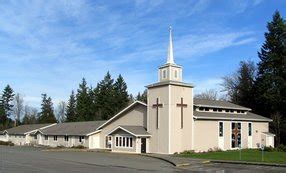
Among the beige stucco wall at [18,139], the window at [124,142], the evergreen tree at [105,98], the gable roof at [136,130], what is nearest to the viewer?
the gable roof at [136,130]

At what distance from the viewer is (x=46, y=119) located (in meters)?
113

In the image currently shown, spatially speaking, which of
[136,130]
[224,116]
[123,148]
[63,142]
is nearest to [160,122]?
[136,130]

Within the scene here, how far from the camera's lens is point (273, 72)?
64875 millimetres

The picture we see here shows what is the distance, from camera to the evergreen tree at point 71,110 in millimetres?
104988

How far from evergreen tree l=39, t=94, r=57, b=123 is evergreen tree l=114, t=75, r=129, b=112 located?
23037 millimetres

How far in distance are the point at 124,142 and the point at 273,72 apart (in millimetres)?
29459

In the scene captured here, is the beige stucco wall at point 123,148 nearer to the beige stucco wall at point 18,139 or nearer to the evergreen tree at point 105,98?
the beige stucco wall at point 18,139

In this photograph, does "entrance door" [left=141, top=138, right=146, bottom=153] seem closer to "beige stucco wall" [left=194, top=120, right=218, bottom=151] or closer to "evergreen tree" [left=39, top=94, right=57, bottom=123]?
"beige stucco wall" [left=194, top=120, right=218, bottom=151]

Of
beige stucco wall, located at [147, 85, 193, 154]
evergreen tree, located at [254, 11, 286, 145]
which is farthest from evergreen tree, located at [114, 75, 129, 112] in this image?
beige stucco wall, located at [147, 85, 193, 154]

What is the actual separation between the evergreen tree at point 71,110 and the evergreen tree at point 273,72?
5174 centimetres

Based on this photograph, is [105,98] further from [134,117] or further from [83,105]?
[134,117]

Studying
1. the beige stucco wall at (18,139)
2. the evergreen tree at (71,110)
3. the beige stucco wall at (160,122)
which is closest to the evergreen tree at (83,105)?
the evergreen tree at (71,110)

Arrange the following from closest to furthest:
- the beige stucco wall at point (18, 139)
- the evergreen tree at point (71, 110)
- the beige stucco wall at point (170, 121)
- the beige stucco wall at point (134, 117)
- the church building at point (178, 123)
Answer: the beige stucco wall at point (170, 121) → the church building at point (178, 123) → the beige stucco wall at point (134, 117) → the beige stucco wall at point (18, 139) → the evergreen tree at point (71, 110)

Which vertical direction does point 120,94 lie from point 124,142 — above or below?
above
